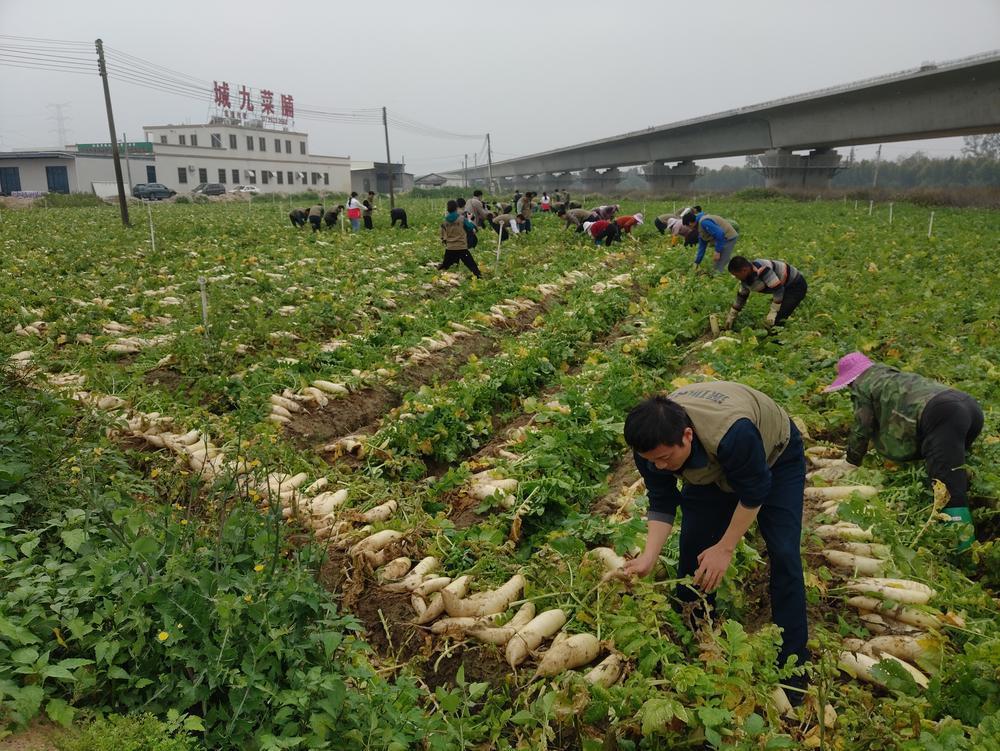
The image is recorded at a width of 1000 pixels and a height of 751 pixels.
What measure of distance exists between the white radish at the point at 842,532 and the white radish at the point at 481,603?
174 cm

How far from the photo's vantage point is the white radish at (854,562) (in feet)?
10.3

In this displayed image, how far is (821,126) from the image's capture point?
29500 millimetres

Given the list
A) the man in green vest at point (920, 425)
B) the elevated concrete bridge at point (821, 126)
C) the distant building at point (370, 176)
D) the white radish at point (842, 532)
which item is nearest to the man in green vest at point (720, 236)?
the man in green vest at point (920, 425)

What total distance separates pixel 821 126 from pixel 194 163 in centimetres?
4421

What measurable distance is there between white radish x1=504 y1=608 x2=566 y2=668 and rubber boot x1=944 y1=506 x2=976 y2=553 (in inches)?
81.2

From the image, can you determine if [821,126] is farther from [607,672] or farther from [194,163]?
[194,163]

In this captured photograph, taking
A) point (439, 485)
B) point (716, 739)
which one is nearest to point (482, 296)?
point (439, 485)

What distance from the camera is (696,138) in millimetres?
39406

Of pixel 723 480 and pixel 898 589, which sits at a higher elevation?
pixel 723 480

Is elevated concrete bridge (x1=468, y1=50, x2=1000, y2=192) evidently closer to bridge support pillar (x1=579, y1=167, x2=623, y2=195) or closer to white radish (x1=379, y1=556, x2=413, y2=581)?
bridge support pillar (x1=579, y1=167, x2=623, y2=195)

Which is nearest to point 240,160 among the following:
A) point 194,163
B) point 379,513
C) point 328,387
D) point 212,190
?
point 194,163

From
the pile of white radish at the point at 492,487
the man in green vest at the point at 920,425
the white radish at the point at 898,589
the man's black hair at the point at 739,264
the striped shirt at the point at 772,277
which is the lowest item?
the white radish at the point at 898,589

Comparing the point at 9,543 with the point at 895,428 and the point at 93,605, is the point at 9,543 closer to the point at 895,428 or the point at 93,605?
the point at 93,605

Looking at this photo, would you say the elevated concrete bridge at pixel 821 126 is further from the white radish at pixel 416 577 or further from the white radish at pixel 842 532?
the white radish at pixel 416 577
